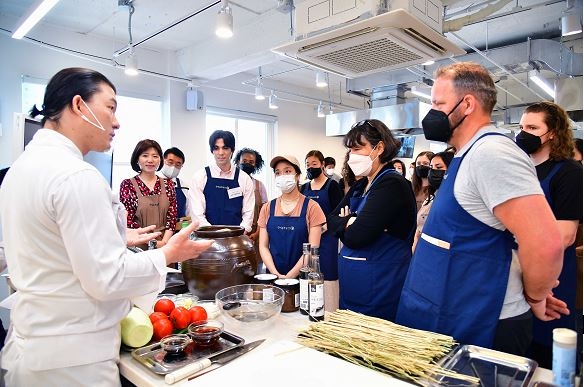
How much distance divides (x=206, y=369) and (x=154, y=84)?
5.16 meters

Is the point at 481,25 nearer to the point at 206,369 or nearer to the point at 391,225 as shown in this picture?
the point at 391,225

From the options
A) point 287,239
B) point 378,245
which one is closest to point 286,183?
point 287,239

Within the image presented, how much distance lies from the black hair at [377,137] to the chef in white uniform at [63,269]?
1219mm

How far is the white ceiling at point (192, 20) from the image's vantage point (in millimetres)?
4055

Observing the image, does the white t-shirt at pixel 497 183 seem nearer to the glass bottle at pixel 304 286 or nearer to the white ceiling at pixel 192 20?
the glass bottle at pixel 304 286

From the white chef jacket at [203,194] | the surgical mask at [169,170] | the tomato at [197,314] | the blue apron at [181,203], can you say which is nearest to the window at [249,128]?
the surgical mask at [169,170]

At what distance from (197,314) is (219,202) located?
2.06 metres

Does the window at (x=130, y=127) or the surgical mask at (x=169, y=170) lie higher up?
the window at (x=130, y=127)

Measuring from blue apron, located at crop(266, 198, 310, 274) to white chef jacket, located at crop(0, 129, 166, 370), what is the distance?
4.74 ft

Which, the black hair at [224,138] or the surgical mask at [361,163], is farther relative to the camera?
the black hair at [224,138]

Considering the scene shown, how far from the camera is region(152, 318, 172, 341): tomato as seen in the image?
130 cm

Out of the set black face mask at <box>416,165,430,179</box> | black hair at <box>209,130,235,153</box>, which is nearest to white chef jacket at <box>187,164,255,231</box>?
black hair at <box>209,130,235,153</box>

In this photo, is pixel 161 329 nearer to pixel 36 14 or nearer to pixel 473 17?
pixel 473 17

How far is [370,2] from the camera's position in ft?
4.94
